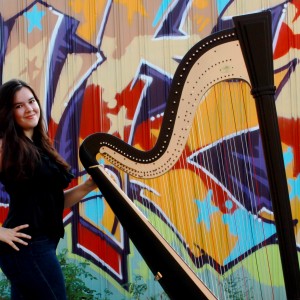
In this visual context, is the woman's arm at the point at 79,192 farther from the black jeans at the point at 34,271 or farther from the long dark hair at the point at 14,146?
the black jeans at the point at 34,271

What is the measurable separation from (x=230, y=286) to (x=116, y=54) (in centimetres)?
220

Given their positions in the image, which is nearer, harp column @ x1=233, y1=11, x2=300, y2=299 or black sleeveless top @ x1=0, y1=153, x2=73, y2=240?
harp column @ x1=233, y1=11, x2=300, y2=299

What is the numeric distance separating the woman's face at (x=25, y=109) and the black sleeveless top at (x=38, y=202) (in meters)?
0.16

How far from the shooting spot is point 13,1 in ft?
16.8

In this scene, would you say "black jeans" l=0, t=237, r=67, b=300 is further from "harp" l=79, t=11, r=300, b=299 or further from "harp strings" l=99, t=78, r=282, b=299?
"harp strings" l=99, t=78, r=282, b=299

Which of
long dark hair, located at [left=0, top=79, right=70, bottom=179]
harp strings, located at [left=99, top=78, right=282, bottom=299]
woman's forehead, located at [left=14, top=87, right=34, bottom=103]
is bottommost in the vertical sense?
harp strings, located at [left=99, top=78, right=282, bottom=299]

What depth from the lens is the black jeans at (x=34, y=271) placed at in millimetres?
2381

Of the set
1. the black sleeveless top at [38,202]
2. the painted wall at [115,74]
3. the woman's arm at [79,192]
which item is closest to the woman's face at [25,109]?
the black sleeveless top at [38,202]

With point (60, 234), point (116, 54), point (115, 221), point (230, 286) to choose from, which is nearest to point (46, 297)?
point (60, 234)

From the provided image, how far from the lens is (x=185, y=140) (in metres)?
2.49

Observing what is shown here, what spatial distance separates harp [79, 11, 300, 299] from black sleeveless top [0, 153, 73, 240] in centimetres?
22

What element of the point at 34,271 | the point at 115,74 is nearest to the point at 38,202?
the point at 34,271

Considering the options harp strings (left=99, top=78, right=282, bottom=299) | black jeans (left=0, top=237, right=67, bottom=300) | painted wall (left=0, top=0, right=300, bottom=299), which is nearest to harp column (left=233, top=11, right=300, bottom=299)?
harp strings (left=99, top=78, right=282, bottom=299)

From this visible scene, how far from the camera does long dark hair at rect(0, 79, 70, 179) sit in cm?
239
